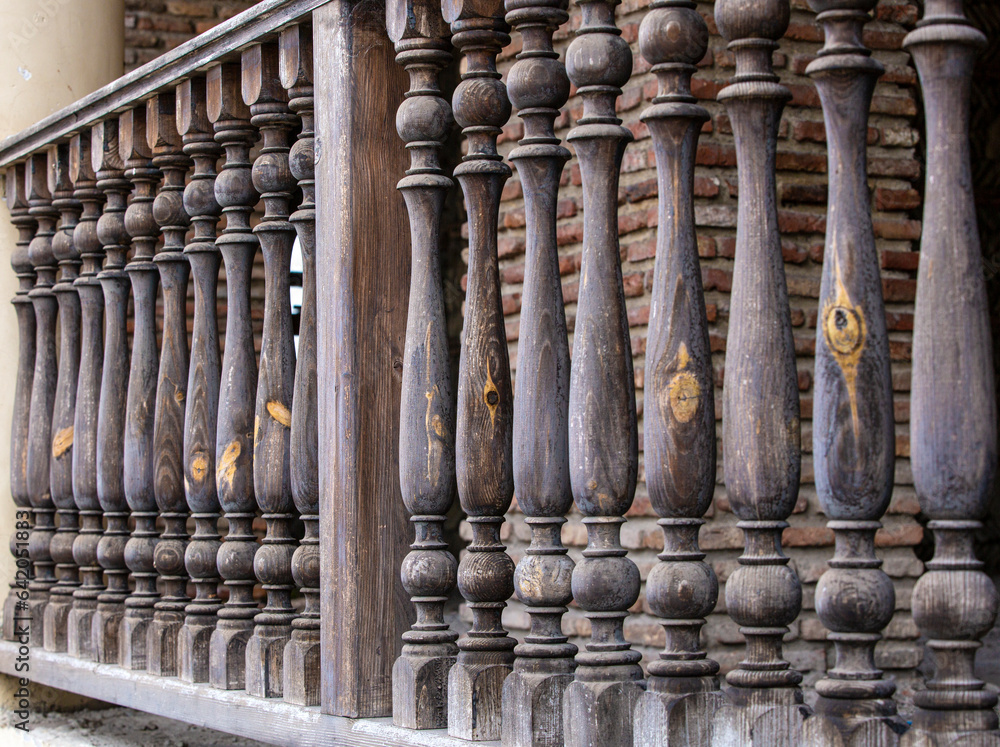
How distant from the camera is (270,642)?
222 centimetres

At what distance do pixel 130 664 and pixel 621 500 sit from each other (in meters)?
1.54

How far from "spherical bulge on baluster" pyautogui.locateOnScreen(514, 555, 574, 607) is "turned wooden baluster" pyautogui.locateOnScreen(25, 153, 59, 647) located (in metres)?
1.98

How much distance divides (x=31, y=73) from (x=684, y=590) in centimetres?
291

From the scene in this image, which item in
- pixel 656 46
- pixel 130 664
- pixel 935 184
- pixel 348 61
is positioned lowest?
pixel 130 664

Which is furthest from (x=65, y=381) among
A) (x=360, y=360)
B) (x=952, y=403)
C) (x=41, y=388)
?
(x=952, y=403)

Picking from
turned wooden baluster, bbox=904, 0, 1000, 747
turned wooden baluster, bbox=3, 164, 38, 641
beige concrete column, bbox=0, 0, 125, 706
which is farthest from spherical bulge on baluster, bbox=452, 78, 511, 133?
beige concrete column, bbox=0, 0, 125, 706

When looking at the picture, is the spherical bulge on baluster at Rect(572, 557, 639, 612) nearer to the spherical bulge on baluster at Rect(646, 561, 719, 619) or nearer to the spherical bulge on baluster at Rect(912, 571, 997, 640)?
the spherical bulge on baluster at Rect(646, 561, 719, 619)

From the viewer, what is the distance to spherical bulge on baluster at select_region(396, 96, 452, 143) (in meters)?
1.89

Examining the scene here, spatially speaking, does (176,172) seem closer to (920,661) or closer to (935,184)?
(935,184)

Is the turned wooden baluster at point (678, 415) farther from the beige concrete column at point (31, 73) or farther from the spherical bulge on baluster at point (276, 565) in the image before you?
the beige concrete column at point (31, 73)

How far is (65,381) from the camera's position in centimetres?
316

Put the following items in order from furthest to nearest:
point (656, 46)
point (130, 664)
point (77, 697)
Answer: point (77, 697) < point (130, 664) < point (656, 46)

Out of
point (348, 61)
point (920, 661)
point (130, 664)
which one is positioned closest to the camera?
point (348, 61)

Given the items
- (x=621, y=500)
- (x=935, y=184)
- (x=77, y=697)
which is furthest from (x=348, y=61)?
(x=77, y=697)
